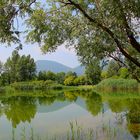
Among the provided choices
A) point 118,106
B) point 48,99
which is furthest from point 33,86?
point 118,106

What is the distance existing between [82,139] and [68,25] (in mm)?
4380

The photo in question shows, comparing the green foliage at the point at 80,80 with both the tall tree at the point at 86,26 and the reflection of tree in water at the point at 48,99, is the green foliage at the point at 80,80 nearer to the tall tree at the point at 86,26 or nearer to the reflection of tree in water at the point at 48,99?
the reflection of tree in water at the point at 48,99

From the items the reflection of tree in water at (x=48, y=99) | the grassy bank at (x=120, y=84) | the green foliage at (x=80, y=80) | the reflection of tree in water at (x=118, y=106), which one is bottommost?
the reflection of tree in water at (x=118, y=106)

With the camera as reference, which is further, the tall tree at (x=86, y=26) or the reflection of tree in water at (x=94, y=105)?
the reflection of tree in water at (x=94, y=105)

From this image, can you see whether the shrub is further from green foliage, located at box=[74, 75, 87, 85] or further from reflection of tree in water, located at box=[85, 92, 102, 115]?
green foliage, located at box=[74, 75, 87, 85]

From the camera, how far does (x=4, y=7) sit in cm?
927

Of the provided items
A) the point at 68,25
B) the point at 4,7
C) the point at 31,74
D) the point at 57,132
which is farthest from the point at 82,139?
the point at 31,74

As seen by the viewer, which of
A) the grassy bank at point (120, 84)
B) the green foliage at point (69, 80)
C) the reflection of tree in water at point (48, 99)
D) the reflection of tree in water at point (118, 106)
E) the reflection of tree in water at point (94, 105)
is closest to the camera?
the reflection of tree in water at point (118, 106)

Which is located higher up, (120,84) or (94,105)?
(120,84)

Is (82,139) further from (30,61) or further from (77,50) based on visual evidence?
(30,61)

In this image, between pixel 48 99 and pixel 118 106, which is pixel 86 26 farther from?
pixel 48 99

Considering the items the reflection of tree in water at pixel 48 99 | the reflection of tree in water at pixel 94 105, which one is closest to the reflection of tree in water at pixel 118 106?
the reflection of tree in water at pixel 94 105

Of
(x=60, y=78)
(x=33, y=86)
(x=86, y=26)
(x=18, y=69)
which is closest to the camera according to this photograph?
(x=86, y=26)

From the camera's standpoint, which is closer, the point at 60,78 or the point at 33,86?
the point at 33,86
